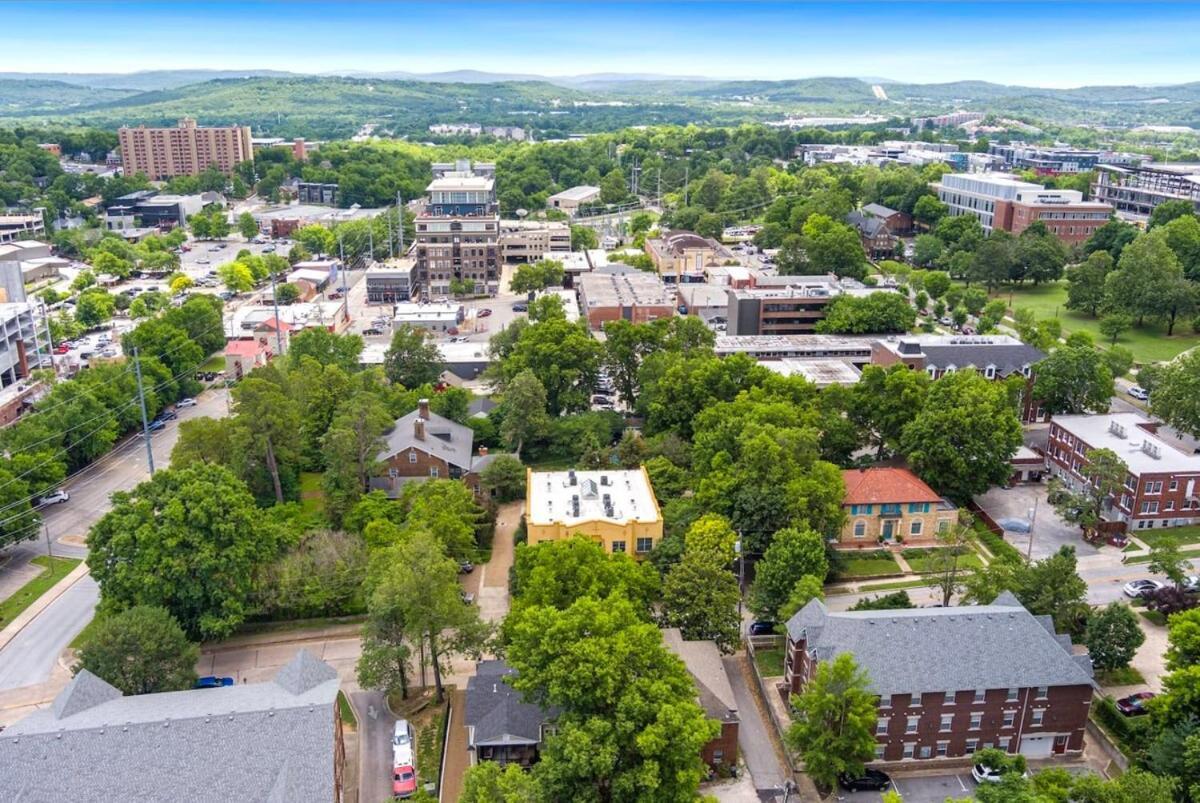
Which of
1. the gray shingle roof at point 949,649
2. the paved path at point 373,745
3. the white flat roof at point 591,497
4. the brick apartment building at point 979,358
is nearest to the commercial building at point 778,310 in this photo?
the brick apartment building at point 979,358

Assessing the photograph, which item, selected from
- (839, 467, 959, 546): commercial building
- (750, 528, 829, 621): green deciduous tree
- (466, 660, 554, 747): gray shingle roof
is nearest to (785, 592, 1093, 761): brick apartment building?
(750, 528, 829, 621): green deciduous tree

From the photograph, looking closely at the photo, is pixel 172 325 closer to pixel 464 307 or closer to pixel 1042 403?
pixel 464 307

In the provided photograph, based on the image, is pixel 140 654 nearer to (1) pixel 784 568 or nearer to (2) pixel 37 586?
(2) pixel 37 586

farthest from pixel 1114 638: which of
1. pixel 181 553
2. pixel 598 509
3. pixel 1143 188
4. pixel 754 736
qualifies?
pixel 1143 188

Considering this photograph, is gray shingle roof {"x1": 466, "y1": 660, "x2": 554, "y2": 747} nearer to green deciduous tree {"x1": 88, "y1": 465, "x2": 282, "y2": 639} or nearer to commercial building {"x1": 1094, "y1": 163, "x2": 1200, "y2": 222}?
green deciduous tree {"x1": 88, "y1": 465, "x2": 282, "y2": 639}

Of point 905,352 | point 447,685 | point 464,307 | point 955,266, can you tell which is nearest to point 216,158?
point 464,307

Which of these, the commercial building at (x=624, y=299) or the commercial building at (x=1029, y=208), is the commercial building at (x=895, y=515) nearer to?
the commercial building at (x=624, y=299)
